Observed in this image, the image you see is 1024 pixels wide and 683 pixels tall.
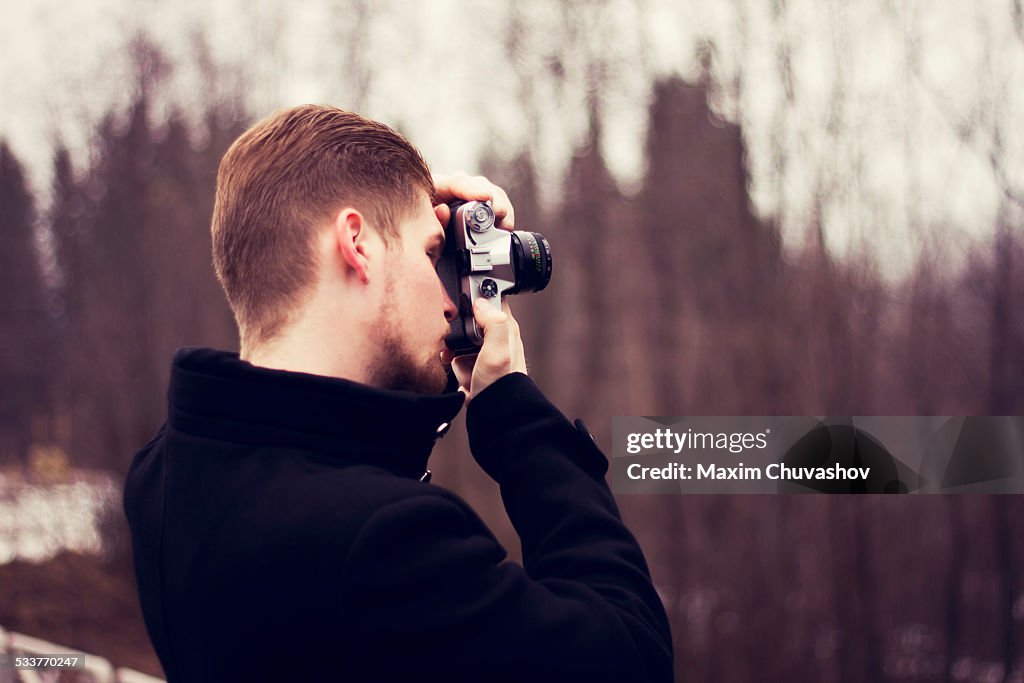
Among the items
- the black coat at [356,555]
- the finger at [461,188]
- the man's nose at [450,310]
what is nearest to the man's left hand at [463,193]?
the finger at [461,188]

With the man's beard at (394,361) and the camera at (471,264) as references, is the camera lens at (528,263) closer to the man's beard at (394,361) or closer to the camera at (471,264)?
the camera at (471,264)

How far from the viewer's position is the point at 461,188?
1.54 m

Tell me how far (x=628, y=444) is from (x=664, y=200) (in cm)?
274

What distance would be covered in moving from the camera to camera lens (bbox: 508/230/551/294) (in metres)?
0.04

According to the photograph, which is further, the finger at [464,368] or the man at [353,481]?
the finger at [464,368]

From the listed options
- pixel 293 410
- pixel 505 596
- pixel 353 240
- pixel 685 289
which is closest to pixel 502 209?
pixel 353 240

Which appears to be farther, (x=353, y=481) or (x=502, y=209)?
(x=502, y=209)

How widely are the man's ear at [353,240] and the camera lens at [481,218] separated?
1.12ft

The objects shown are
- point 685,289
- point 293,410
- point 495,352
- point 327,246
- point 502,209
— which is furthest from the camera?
point 685,289

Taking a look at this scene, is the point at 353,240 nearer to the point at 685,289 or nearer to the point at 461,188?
the point at 461,188

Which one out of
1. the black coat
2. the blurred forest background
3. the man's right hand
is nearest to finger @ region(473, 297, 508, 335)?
the man's right hand

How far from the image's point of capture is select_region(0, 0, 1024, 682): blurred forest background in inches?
222

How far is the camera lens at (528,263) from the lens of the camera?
63.0 inches

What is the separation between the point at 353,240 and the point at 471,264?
0.34 metres
